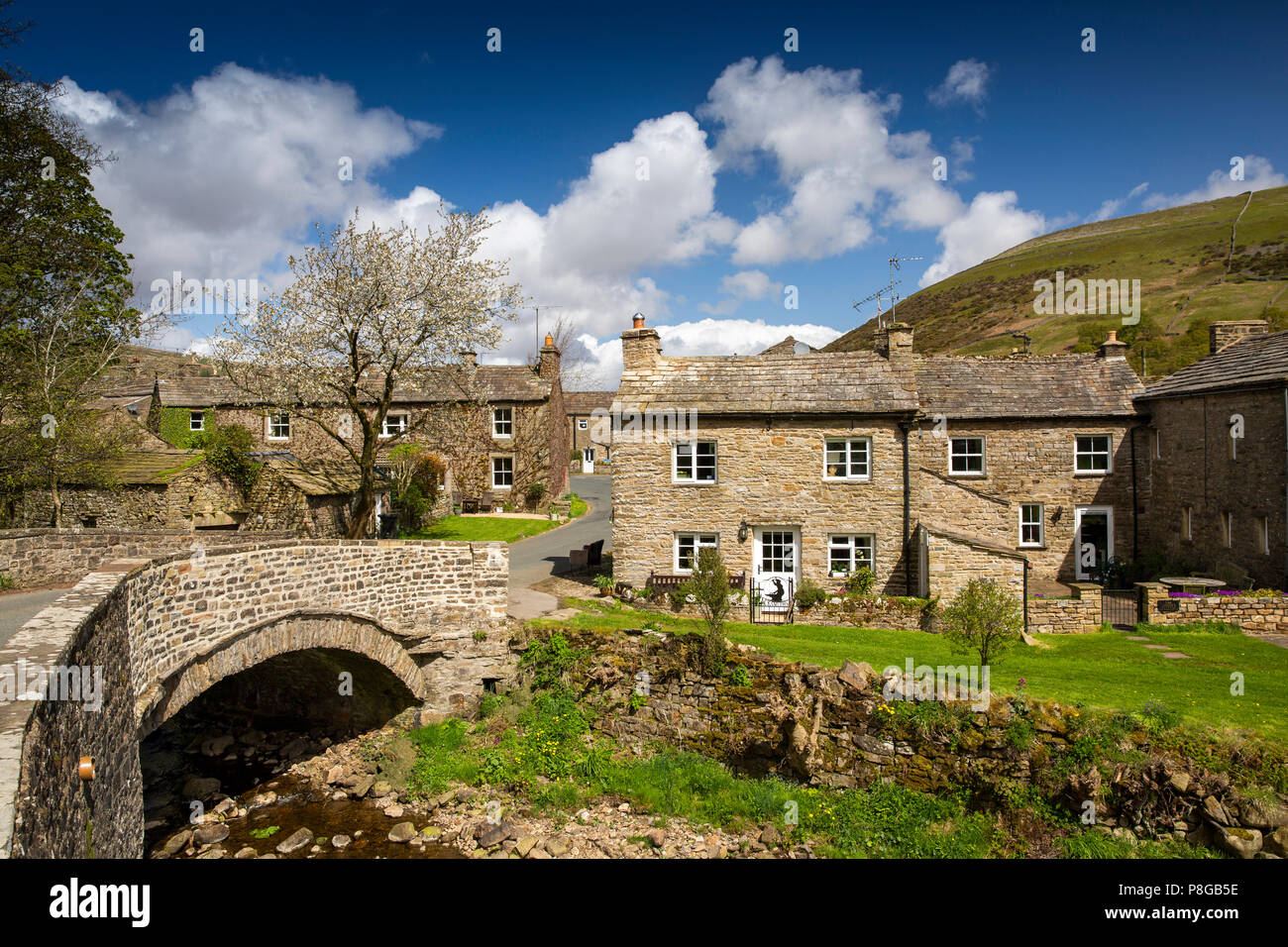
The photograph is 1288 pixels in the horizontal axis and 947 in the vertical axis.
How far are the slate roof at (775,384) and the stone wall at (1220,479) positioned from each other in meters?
9.88

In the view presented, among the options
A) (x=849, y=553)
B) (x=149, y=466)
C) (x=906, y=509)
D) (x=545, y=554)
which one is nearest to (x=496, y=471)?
(x=545, y=554)

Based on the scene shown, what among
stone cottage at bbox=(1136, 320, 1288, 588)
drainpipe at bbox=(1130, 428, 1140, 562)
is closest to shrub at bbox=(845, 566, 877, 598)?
stone cottage at bbox=(1136, 320, 1288, 588)

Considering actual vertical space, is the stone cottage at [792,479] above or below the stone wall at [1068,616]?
above

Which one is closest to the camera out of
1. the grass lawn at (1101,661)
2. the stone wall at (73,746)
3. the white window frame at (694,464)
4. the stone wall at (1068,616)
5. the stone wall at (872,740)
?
the stone wall at (73,746)

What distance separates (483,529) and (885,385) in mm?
18979

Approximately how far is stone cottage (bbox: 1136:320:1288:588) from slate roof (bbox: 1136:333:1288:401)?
A: 0.05 m

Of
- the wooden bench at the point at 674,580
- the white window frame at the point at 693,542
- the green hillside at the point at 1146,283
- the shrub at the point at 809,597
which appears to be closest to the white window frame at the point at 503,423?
the white window frame at the point at 693,542

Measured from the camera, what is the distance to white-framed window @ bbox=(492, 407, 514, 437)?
123ft

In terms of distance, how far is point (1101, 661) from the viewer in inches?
623

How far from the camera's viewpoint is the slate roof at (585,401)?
75400mm

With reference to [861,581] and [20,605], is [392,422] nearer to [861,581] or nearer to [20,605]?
[20,605]

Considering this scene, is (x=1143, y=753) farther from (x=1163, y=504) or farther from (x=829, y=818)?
(x=1163, y=504)

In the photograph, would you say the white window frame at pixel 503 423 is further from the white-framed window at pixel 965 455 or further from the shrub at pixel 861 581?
the white-framed window at pixel 965 455
